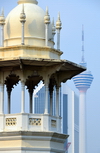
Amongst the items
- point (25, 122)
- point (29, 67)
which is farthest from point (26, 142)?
point (29, 67)

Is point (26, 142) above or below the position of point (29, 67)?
below

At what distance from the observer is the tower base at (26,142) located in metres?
25.6

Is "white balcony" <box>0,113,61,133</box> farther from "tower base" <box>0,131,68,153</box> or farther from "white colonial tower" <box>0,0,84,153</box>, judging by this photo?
"tower base" <box>0,131,68,153</box>

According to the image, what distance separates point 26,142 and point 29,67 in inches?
132

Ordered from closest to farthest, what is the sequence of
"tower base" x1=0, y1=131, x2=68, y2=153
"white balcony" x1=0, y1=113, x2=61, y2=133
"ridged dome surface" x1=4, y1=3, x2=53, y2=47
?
"tower base" x1=0, y1=131, x2=68, y2=153, "white balcony" x1=0, y1=113, x2=61, y2=133, "ridged dome surface" x1=4, y1=3, x2=53, y2=47

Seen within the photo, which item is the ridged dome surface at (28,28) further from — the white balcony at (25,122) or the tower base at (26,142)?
the tower base at (26,142)

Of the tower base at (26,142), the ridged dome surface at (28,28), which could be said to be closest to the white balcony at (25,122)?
the tower base at (26,142)

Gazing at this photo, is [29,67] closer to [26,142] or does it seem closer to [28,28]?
[28,28]

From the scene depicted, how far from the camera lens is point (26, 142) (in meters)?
25.7

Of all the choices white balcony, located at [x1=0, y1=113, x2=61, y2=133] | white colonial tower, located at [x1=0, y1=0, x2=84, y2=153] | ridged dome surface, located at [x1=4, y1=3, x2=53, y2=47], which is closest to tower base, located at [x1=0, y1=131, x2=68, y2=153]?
white colonial tower, located at [x1=0, y1=0, x2=84, y2=153]

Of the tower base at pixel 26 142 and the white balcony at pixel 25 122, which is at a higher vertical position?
the white balcony at pixel 25 122

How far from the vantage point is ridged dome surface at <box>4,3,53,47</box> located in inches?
1041

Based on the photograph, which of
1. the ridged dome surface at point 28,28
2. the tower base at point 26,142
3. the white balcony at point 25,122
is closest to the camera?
the tower base at point 26,142

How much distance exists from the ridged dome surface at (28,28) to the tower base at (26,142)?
4.05 metres
